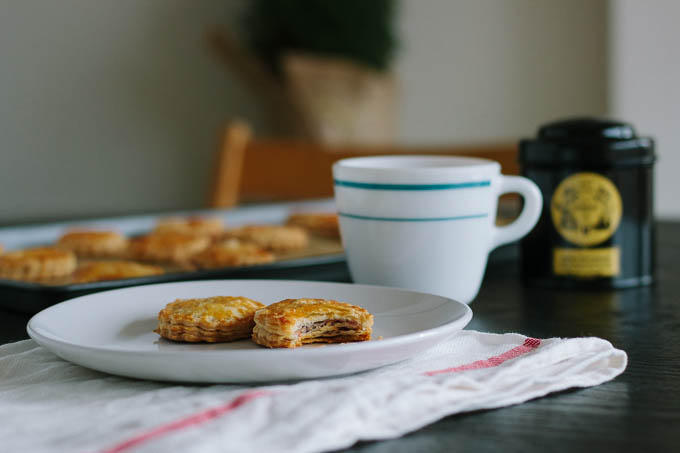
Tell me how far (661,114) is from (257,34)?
5.92 feet

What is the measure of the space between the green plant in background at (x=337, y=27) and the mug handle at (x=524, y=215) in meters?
2.67

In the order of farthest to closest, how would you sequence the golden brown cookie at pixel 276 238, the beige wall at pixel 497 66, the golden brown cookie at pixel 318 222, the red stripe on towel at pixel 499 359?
the beige wall at pixel 497 66 → the golden brown cookie at pixel 318 222 → the golden brown cookie at pixel 276 238 → the red stripe on towel at pixel 499 359

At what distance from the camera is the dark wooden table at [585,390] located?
0.40 meters

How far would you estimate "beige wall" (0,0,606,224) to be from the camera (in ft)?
10.8

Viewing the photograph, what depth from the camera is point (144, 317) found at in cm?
62

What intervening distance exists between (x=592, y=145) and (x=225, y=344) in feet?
1.45

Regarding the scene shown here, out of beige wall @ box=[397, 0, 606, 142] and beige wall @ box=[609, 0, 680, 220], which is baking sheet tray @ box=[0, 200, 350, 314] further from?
beige wall @ box=[397, 0, 606, 142]

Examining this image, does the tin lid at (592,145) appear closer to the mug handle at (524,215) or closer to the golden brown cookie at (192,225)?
the mug handle at (524,215)

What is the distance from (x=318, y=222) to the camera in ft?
4.19

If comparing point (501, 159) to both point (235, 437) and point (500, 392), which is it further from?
point (235, 437)

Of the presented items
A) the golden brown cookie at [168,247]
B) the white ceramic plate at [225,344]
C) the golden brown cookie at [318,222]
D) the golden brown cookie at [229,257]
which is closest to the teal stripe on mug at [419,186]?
the white ceramic plate at [225,344]

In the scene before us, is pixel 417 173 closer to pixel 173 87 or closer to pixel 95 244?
pixel 95 244

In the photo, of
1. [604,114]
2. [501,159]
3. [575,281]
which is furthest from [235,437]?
[604,114]

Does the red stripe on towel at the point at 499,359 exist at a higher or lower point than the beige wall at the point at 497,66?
lower
